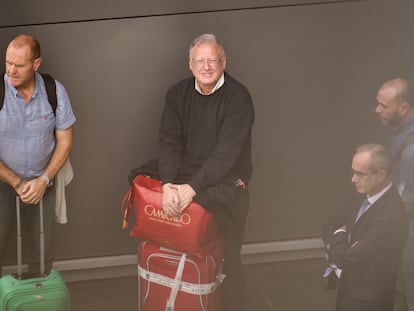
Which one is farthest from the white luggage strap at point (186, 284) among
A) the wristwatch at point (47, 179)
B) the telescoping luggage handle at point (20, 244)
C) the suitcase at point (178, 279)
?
the wristwatch at point (47, 179)

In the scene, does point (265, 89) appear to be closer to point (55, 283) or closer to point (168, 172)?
point (168, 172)

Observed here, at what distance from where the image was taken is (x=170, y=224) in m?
3.89

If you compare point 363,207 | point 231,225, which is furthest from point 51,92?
point 363,207

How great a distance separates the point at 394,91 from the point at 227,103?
86 centimetres

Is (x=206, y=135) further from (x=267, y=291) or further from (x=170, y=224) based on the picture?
(x=267, y=291)

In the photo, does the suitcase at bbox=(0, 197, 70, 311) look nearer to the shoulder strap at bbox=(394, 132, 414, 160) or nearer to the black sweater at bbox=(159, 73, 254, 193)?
the black sweater at bbox=(159, 73, 254, 193)

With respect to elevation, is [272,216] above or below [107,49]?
below

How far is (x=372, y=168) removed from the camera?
350cm

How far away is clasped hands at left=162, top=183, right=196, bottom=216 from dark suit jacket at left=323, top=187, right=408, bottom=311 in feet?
2.46

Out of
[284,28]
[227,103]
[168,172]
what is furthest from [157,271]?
[284,28]

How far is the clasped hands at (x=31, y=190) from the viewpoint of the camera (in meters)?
3.90

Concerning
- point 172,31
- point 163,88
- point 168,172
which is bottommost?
point 168,172

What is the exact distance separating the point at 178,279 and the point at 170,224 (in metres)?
0.34

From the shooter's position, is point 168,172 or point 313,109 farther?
point 313,109
